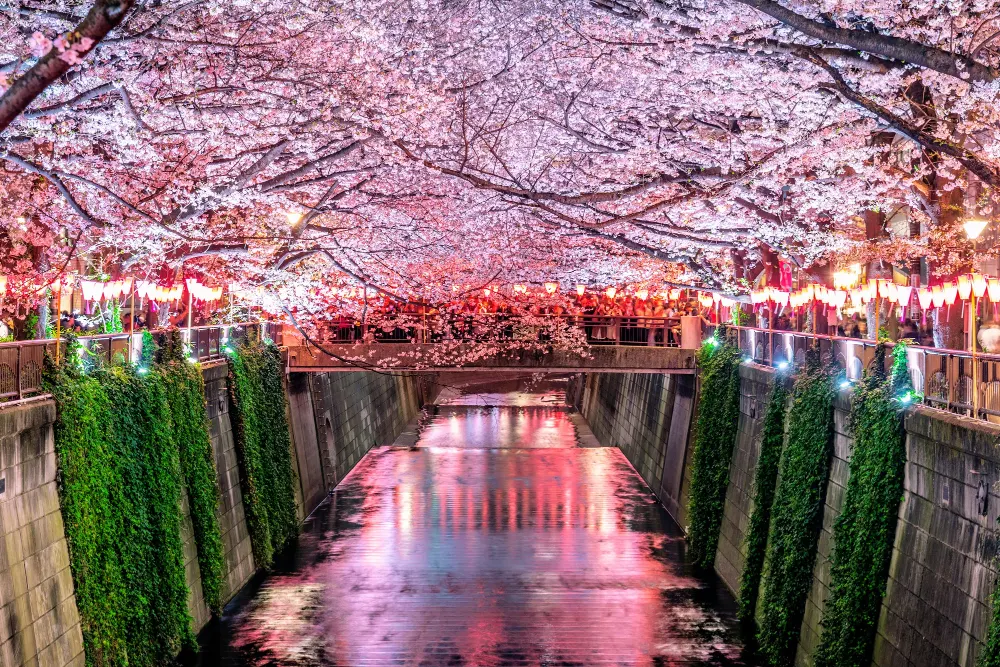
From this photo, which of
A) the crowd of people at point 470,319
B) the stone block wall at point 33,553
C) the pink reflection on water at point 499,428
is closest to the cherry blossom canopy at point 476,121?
the stone block wall at point 33,553

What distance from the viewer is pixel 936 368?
10297 mm

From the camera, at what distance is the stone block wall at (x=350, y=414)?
27203 millimetres

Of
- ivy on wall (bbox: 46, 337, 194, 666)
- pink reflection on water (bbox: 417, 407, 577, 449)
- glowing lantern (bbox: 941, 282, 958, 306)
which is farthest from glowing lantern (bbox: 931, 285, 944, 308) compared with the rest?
pink reflection on water (bbox: 417, 407, 577, 449)

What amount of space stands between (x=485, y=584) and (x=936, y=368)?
10290 mm

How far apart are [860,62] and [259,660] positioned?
38.6 feet

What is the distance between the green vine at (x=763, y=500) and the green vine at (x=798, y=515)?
92 centimetres

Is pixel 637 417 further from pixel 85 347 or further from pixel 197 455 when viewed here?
pixel 85 347

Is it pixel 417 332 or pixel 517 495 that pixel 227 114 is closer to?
pixel 417 332

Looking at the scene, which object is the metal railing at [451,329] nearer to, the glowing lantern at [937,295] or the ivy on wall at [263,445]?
the ivy on wall at [263,445]

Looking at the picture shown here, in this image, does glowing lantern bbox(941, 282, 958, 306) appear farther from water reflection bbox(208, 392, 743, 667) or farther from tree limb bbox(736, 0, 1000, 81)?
tree limb bbox(736, 0, 1000, 81)

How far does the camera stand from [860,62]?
31.3 feet

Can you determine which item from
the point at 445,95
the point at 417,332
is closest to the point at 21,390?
the point at 445,95

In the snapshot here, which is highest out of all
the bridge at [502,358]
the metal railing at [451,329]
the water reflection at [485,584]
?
the metal railing at [451,329]

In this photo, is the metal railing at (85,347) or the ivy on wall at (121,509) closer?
the metal railing at (85,347)
